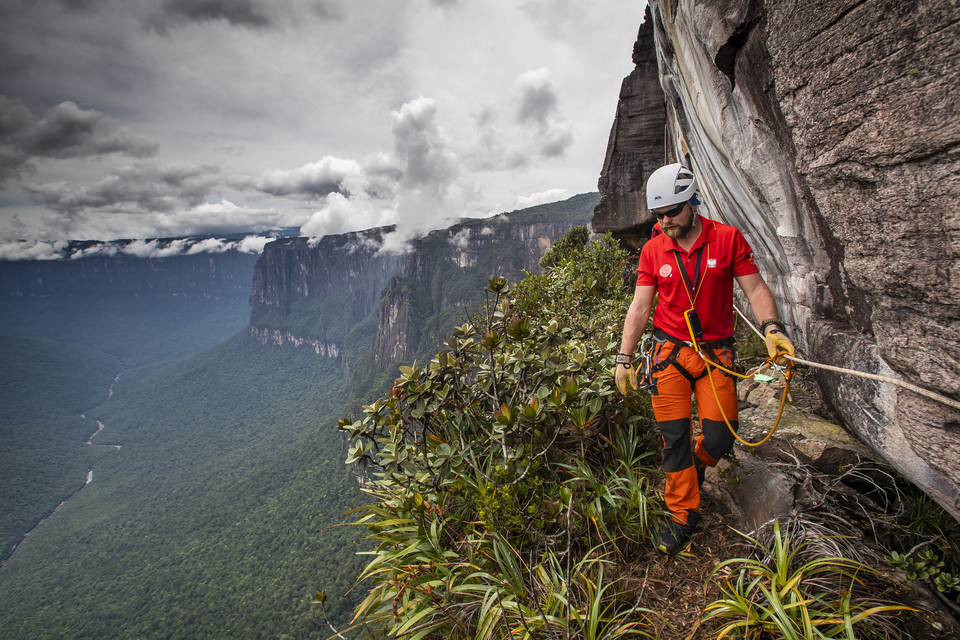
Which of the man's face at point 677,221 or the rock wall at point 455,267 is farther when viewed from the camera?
the rock wall at point 455,267

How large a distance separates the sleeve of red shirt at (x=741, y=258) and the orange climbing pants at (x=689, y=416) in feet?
1.82

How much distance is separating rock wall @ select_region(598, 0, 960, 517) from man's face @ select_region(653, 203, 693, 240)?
2.21ft

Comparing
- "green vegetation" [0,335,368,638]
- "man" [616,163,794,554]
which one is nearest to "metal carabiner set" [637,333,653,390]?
"man" [616,163,794,554]

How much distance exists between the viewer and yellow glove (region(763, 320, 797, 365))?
8.27ft

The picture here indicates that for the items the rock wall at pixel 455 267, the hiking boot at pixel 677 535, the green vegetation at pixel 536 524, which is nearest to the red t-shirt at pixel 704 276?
the green vegetation at pixel 536 524

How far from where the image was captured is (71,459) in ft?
350

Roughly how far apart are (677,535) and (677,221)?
230 centimetres

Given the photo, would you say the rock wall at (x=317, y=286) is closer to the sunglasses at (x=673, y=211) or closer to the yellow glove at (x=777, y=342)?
→ the sunglasses at (x=673, y=211)

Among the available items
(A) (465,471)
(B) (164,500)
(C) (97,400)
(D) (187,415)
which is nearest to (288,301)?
(D) (187,415)

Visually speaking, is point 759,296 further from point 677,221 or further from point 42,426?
point 42,426

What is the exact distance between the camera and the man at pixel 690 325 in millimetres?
2777

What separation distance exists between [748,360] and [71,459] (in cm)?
15809

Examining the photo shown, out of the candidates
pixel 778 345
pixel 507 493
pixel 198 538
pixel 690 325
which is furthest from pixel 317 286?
pixel 778 345

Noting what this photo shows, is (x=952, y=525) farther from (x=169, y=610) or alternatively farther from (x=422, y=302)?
(x=422, y=302)
